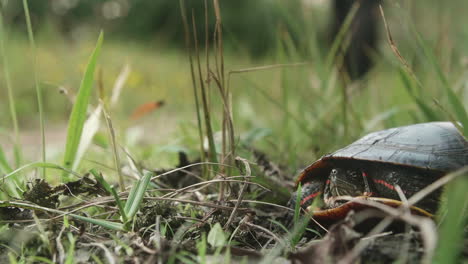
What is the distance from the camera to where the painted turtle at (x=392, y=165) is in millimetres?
1183

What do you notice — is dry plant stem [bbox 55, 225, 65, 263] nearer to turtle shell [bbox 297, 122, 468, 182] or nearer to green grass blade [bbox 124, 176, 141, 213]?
green grass blade [bbox 124, 176, 141, 213]

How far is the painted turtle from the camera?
1.18 metres

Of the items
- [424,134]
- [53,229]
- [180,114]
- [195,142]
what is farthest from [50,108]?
[424,134]

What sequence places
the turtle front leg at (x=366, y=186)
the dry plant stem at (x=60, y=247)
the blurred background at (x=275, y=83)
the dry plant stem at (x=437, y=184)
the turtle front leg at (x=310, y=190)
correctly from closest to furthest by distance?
the dry plant stem at (x=437, y=184)
the dry plant stem at (x=60, y=247)
the turtle front leg at (x=366, y=186)
the turtle front leg at (x=310, y=190)
the blurred background at (x=275, y=83)

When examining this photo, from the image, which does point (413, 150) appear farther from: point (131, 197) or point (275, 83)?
point (275, 83)

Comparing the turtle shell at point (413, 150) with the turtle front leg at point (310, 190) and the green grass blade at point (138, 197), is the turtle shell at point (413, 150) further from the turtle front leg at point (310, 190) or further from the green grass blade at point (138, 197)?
the green grass blade at point (138, 197)

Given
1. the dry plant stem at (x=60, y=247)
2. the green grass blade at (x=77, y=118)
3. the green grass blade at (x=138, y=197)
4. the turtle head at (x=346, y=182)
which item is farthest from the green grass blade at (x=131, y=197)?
the turtle head at (x=346, y=182)

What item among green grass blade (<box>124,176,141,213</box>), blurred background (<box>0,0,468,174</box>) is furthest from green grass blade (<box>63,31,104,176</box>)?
green grass blade (<box>124,176,141,213</box>)

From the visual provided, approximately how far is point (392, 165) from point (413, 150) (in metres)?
0.07

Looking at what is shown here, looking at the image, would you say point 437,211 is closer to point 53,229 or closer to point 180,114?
point 53,229

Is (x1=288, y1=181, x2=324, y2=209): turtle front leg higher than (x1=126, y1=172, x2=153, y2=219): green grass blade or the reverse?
the reverse

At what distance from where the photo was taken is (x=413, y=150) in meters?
1.22

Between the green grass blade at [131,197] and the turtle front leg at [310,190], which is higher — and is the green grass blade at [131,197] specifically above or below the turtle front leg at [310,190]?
above

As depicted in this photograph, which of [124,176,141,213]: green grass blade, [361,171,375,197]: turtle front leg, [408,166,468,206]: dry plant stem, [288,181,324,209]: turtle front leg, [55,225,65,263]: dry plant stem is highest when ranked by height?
[408,166,468,206]: dry plant stem
